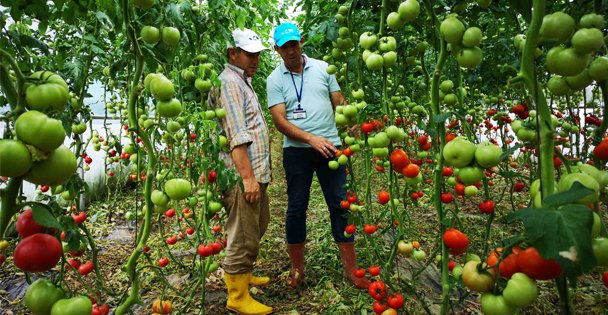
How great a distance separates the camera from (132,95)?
1123mm

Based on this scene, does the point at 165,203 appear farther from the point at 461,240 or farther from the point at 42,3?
the point at 461,240

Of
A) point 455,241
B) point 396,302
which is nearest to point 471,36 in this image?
point 455,241

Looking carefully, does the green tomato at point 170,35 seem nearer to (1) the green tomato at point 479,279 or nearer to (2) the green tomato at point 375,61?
(2) the green tomato at point 375,61

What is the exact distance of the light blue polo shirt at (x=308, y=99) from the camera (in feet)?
9.03

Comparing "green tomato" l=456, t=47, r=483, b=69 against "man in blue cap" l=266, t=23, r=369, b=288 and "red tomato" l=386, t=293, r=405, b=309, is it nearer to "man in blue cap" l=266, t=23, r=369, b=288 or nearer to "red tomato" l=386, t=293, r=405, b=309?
"red tomato" l=386, t=293, r=405, b=309

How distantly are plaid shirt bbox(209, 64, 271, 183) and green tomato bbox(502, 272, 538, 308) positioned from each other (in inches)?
74.5

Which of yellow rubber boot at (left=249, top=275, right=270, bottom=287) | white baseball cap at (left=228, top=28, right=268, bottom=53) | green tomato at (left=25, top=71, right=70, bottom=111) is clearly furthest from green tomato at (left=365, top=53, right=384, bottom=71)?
yellow rubber boot at (left=249, top=275, right=270, bottom=287)

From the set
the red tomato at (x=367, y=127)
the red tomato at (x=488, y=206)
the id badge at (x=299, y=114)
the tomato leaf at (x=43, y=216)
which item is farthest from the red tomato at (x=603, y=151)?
the id badge at (x=299, y=114)

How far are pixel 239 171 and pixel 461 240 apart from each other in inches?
63.1

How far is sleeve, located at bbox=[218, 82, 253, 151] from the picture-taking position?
2433mm

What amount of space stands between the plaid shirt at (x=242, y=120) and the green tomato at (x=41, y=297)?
1618 millimetres

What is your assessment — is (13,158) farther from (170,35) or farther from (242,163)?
(242,163)

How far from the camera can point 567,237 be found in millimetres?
598

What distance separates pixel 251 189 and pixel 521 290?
1849mm
